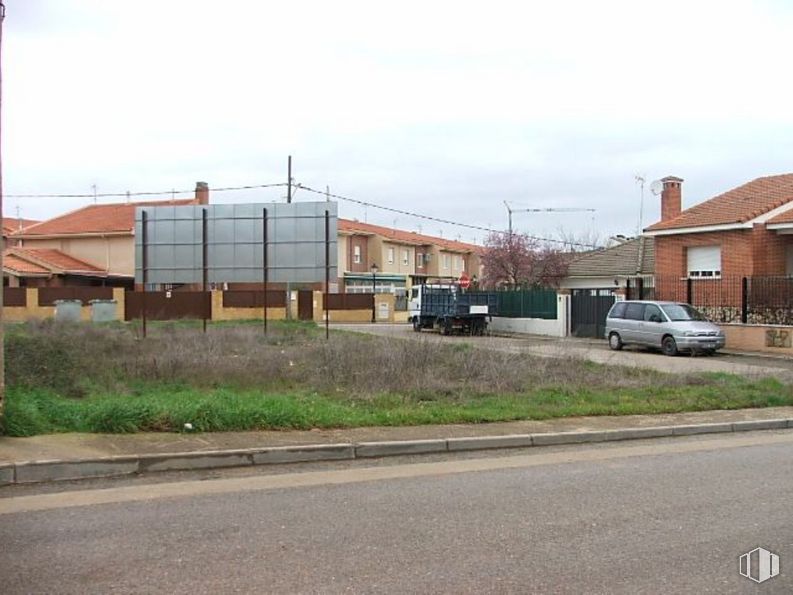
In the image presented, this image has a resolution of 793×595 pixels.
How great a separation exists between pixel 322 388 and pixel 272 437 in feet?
12.3

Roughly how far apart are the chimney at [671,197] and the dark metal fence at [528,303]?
1030 centimetres

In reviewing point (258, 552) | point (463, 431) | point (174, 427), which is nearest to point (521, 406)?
point (463, 431)

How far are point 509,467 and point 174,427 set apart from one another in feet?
13.2

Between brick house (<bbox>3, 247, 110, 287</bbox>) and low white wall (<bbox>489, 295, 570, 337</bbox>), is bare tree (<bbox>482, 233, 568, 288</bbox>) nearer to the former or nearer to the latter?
low white wall (<bbox>489, 295, 570, 337</bbox>)

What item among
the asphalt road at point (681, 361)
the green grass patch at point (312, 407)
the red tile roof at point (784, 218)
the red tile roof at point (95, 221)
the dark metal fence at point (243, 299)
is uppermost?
the red tile roof at point (95, 221)

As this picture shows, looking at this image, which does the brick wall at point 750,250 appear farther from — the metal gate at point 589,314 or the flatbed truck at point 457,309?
the flatbed truck at point 457,309

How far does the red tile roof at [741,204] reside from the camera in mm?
27531

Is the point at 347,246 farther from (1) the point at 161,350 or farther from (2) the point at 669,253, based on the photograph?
(1) the point at 161,350

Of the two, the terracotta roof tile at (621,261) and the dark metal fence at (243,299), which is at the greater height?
the terracotta roof tile at (621,261)

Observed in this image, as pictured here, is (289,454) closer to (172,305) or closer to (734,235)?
(734,235)

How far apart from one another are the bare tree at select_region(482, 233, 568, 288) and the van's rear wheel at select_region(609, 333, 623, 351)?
26.0m

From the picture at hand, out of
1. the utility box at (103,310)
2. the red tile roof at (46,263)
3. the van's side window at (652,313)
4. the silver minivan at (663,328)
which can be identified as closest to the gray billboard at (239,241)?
the silver minivan at (663,328)

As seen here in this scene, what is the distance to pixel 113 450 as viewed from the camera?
785cm

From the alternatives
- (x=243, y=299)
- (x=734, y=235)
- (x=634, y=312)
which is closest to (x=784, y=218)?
(x=734, y=235)
